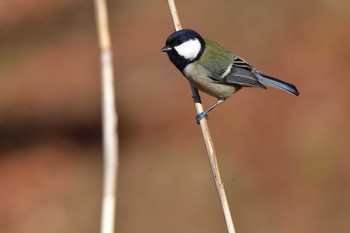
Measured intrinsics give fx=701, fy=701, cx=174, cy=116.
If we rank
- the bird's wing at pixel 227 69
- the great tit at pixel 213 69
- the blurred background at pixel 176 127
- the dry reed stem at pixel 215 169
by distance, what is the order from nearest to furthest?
the dry reed stem at pixel 215 169, the great tit at pixel 213 69, the bird's wing at pixel 227 69, the blurred background at pixel 176 127

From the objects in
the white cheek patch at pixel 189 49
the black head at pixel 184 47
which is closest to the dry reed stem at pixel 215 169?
the black head at pixel 184 47

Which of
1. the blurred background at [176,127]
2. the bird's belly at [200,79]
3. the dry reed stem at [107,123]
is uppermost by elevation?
the blurred background at [176,127]

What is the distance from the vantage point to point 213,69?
3521 mm

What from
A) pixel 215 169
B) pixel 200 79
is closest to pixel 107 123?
pixel 215 169

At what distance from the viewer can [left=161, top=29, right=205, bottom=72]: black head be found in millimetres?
3068

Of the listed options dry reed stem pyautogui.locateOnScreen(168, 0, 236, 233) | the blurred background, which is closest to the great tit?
dry reed stem pyautogui.locateOnScreen(168, 0, 236, 233)

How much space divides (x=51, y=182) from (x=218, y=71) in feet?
8.81

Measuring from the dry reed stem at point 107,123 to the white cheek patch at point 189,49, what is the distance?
1664 mm

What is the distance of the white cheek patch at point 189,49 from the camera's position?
10.5 ft

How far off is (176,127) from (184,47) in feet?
8.96

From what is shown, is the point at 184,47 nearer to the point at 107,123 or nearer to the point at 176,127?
the point at 107,123

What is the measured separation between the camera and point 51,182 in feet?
19.1

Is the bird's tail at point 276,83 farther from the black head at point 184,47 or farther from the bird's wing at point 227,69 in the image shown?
the black head at point 184,47

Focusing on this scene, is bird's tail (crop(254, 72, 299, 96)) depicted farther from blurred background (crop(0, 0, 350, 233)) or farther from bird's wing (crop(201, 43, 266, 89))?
blurred background (crop(0, 0, 350, 233))
